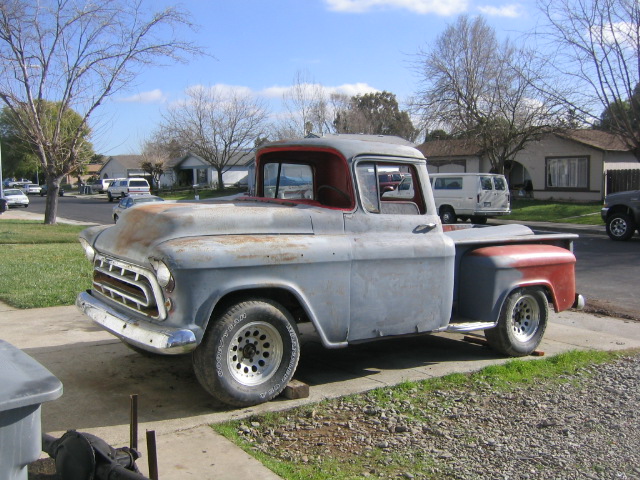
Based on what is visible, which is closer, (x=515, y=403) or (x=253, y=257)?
(x=253, y=257)

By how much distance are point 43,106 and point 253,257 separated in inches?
767

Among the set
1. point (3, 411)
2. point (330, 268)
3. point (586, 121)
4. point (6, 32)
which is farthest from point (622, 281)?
point (6, 32)

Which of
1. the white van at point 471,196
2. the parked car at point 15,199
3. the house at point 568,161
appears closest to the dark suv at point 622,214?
the white van at point 471,196

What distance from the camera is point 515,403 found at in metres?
5.29

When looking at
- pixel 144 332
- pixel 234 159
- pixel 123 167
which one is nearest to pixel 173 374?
pixel 144 332

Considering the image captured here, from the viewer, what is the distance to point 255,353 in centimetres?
517

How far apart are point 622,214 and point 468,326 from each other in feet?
46.8

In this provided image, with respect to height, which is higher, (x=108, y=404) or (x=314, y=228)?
(x=314, y=228)

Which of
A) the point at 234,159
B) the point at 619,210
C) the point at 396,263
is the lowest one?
the point at 396,263

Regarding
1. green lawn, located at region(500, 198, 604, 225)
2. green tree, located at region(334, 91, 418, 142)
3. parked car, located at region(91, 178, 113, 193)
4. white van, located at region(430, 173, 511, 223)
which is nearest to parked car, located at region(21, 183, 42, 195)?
parked car, located at region(91, 178, 113, 193)

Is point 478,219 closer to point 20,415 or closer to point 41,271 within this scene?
point 41,271

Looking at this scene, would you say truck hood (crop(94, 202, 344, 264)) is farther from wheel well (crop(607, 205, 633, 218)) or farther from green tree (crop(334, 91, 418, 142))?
green tree (crop(334, 91, 418, 142))

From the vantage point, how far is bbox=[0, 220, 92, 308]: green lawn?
361 inches

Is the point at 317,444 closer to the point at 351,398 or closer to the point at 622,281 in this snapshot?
the point at 351,398
